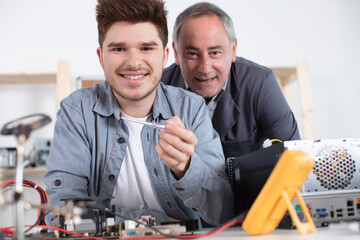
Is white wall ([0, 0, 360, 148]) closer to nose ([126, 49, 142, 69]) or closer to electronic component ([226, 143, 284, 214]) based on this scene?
nose ([126, 49, 142, 69])

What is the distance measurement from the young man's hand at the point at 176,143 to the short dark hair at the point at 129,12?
0.54 meters

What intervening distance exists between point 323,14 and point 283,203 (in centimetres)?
282

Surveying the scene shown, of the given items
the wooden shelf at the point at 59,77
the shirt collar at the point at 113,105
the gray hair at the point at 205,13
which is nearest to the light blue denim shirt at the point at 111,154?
the shirt collar at the point at 113,105

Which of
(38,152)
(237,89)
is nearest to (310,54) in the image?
(237,89)

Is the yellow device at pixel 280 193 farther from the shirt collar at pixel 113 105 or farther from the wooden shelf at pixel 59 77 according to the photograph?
the wooden shelf at pixel 59 77

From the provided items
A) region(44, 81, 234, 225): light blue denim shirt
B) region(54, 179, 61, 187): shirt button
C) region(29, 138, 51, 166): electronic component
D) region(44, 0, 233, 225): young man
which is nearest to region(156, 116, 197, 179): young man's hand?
region(44, 81, 234, 225): light blue denim shirt

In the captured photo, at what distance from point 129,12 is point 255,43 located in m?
1.94

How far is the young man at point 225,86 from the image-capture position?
1759 millimetres

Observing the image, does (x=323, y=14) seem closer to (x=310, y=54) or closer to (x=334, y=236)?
(x=310, y=54)

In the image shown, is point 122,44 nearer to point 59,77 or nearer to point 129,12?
point 129,12

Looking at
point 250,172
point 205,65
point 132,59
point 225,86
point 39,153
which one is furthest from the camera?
point 39,153

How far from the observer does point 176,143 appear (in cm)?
89

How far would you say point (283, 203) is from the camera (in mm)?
708

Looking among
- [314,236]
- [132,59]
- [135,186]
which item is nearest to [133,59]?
[132,59]
